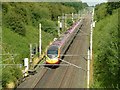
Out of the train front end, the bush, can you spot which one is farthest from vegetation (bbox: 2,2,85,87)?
the train front end

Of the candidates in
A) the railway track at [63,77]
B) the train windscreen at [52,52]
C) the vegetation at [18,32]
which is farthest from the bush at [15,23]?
the train windscreen at [52,52]

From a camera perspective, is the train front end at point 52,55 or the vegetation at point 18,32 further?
the train front end at point 52,55

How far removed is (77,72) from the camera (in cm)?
2097

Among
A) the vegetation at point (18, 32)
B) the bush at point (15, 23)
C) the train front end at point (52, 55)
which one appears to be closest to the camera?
the vegetation at point (18, 32)

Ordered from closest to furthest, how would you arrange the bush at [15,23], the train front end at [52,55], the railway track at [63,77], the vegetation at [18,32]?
the railway track at [63,77] → the vegetation at [18,32] → the train front end at [52,55] → the bush at [15,23]

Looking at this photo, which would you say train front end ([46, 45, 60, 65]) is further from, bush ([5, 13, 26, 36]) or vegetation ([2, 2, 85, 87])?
bush ([5, 13, 26, 36])

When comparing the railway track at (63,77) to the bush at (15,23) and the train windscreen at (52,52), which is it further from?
the bush at (15,23)

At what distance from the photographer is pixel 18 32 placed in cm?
2820

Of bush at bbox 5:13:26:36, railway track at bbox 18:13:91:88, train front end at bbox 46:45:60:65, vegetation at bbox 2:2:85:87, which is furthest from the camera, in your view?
bush at bbox 5:13:26:36

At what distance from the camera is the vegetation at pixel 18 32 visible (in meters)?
18.6

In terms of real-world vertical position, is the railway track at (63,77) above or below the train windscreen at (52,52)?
below

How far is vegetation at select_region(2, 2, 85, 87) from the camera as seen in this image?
18612 mm

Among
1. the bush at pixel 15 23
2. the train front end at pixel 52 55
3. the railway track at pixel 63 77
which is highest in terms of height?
the bush at pixel 15 23

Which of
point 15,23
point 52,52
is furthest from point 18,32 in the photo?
point 52,52
